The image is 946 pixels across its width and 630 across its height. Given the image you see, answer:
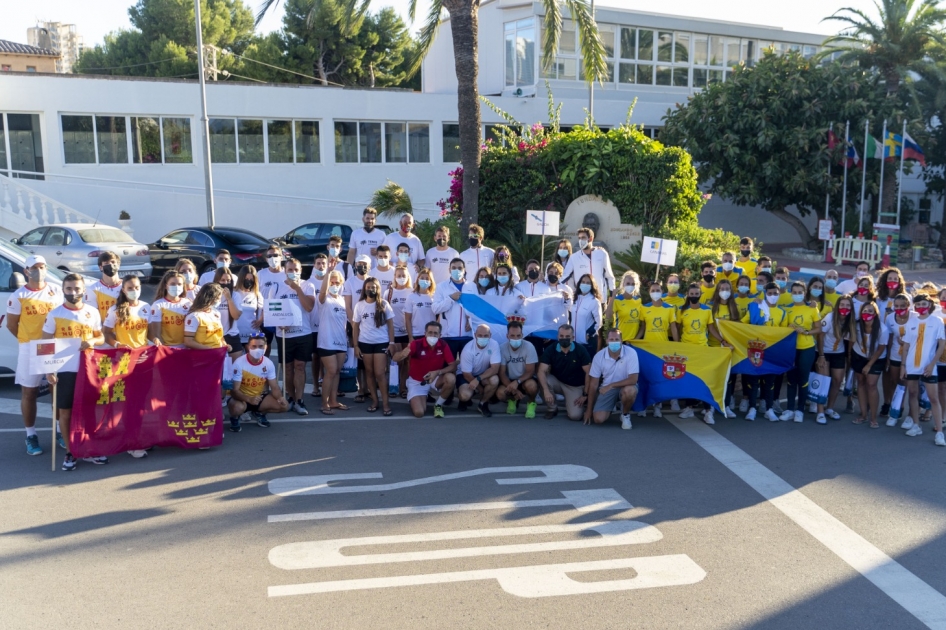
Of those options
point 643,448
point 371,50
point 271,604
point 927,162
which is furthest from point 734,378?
point 371,50

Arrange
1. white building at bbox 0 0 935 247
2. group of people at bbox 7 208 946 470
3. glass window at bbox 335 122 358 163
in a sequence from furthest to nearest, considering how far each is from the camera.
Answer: glass window at bbox 335 122 358 163 → white building at bbox 0 0 935 247 → group of people at bbox 7 208 946 470

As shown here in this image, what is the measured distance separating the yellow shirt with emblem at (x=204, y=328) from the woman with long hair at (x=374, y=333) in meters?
1.97

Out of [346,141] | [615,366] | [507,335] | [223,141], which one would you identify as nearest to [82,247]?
[223,141]

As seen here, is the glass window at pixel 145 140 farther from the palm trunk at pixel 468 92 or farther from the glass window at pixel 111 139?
the palm trunk at pixel 468 92

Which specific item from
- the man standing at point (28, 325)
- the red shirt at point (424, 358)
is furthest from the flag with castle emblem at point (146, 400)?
the red shirt at point (424, 358)

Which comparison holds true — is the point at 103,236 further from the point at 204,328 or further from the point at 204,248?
the point at 204,328

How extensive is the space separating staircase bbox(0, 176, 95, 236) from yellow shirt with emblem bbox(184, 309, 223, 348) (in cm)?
1656

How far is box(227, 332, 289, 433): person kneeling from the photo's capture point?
9281 millimetres

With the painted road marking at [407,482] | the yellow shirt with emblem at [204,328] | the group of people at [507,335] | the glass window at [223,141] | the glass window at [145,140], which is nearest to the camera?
the painted road marking at [407,482]

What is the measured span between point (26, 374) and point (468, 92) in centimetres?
972

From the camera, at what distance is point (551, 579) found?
19.5 feet

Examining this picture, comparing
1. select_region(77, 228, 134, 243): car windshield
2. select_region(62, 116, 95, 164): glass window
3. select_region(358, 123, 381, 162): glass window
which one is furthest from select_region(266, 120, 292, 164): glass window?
select_region(77, 228, 134, 243): car windshield

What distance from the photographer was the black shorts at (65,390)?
8.02 metres

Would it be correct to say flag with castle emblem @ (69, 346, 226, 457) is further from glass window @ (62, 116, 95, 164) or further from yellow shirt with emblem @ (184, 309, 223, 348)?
glass window @ (62, 116, 95, 164)
